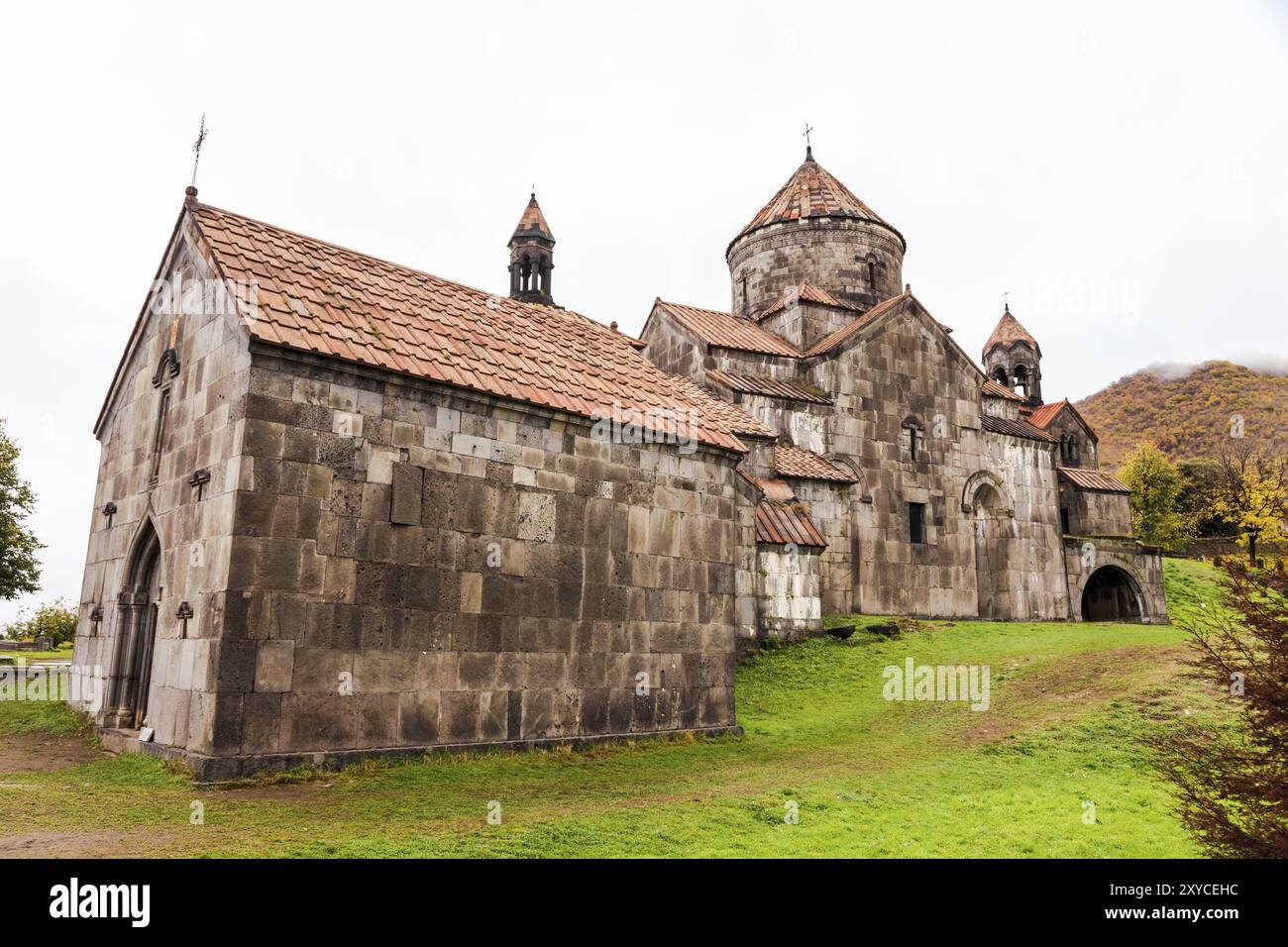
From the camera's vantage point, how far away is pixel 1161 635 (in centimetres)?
1767

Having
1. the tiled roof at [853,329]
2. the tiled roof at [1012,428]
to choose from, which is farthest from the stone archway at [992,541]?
the tiled roof at [853,329]

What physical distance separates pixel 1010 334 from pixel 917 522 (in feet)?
49.5

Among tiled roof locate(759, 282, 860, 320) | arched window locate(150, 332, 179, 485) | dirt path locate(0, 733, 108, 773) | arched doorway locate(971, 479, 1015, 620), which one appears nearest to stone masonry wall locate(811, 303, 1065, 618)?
arched doorway locate(971, 479, 1015, 620)

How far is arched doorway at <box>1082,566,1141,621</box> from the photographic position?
26.7m

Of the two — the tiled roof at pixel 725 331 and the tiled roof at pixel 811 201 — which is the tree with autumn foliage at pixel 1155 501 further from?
the tiled roof at pixel 725 331

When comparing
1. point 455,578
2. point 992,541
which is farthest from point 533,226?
point 455,578

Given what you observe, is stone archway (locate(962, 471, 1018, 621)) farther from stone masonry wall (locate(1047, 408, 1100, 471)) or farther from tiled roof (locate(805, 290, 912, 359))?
stone masonry wall (locate(1047, 408, 1100, 471))

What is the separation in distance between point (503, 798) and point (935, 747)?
19.1 ft

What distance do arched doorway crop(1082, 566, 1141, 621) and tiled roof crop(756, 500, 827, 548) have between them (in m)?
14.1

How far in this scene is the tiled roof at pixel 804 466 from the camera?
19.9 metres

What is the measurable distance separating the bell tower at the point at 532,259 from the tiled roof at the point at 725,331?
258 inches

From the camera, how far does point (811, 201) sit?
27172 mm
